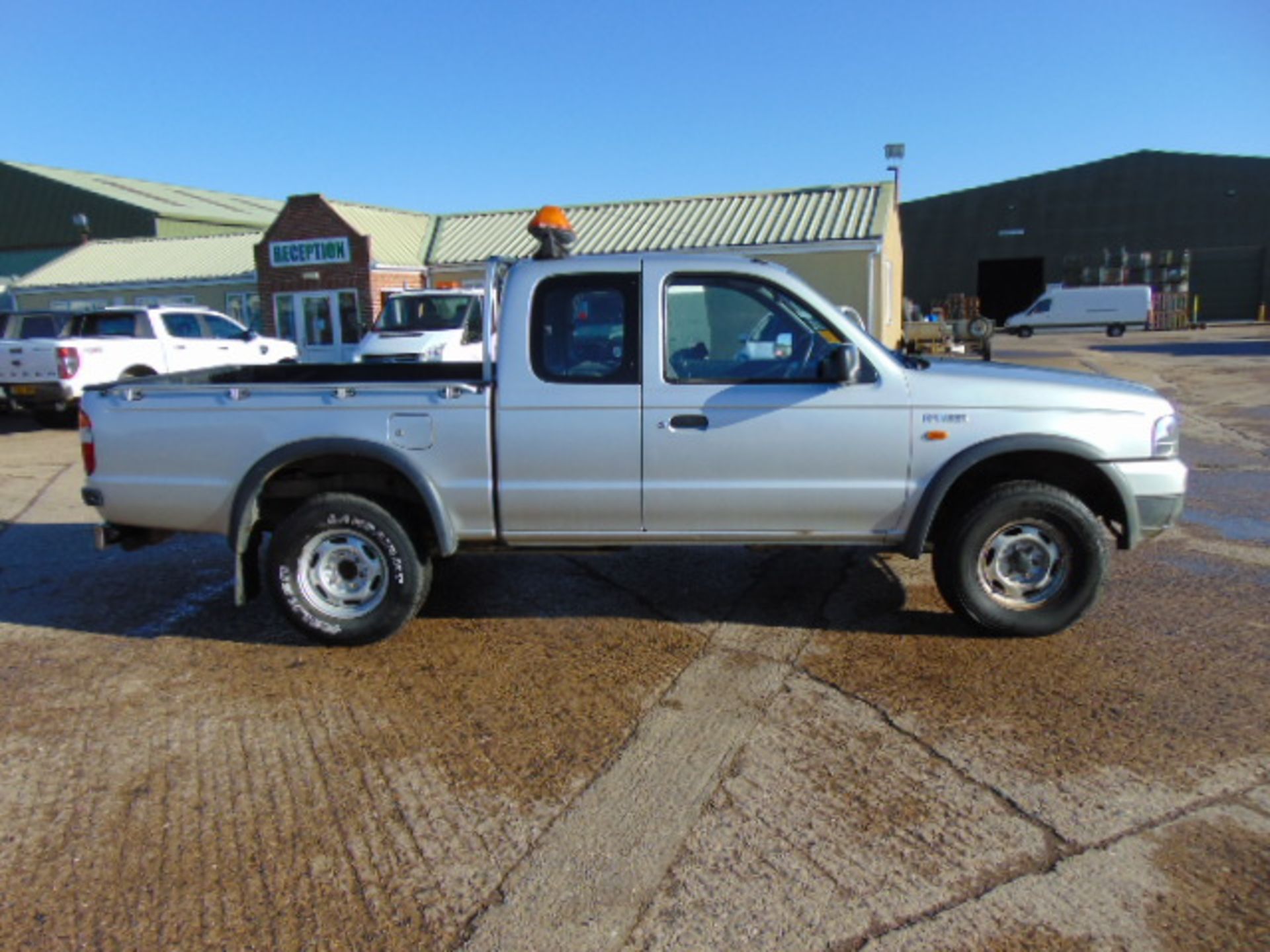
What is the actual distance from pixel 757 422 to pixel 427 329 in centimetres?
1203

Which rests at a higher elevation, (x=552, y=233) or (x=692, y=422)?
(x=552, y=233)

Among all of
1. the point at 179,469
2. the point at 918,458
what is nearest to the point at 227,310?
the point at 179,469

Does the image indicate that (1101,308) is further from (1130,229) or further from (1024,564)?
(1024,564)

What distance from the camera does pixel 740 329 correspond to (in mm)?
4699

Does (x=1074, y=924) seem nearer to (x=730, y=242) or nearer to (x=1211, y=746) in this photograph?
(x=1211, y=746)

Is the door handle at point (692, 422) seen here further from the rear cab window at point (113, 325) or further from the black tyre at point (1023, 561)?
the rear cab window at point (113, 325)

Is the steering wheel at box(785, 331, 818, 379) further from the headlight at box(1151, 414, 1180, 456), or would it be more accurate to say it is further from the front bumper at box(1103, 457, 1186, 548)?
the headlight at box(1151, 414, 1180, 456)

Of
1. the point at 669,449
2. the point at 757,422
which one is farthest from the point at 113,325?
the point at 757,422

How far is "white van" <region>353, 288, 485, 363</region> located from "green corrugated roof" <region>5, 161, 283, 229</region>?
31644 millimetres

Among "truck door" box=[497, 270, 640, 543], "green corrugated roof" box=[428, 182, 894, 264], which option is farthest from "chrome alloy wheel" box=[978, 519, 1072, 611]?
"green corrugated roof" box=[428, 182, 894, 264]

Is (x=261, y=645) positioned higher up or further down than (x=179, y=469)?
further down

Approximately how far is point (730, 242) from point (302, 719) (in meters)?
20.3

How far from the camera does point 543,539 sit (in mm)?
4805

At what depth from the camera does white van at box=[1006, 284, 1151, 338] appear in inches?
1751
